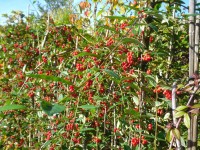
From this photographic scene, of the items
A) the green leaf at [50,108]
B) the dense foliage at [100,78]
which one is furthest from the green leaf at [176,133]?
the green leaf at [50,108]

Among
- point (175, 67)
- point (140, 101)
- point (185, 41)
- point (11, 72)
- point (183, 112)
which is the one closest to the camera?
point (183, 112)

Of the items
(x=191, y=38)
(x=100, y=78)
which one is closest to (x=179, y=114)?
(x=191, y=38)

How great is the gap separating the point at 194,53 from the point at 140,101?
0.54 m

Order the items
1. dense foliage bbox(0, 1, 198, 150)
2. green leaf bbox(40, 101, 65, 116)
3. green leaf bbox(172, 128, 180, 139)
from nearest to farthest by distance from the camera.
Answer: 1. green leaf bbox(40, 101, 65, 116)
2. green leaf bbox(172, 128, 180, 139)
3. dense foliage bbox(0, 1, 198, 150)

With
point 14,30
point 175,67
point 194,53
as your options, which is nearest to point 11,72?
point 14,30

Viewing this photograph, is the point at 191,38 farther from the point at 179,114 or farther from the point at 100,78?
the point at 100,78

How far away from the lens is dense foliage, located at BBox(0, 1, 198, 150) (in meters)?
1.11

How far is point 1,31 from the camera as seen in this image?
2.98m

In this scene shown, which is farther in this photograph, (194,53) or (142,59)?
(142,59)

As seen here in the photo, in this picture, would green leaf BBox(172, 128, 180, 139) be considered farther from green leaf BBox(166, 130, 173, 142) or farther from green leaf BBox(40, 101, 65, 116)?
green leaf BBox(40, 101, 65, 116)

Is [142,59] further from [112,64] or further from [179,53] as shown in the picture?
[179,53]

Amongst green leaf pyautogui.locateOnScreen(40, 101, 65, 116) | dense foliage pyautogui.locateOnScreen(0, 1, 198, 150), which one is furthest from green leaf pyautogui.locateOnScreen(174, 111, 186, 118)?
green leaf pyautogui.locateOnScreen(40, 101, 65, 116)

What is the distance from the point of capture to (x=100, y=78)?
1.28m

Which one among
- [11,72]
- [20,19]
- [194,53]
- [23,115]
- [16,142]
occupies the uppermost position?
[20,19]
